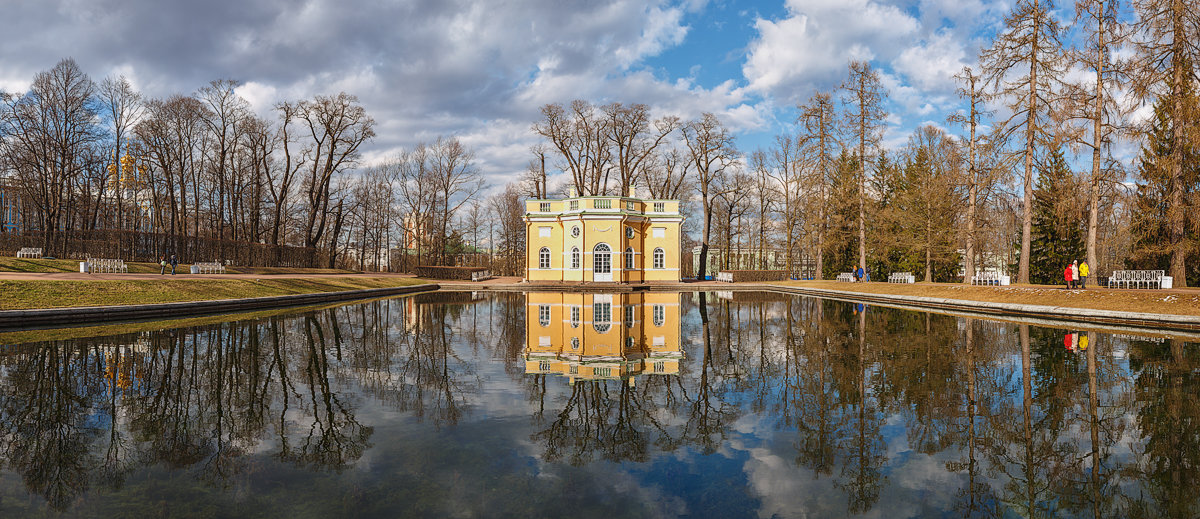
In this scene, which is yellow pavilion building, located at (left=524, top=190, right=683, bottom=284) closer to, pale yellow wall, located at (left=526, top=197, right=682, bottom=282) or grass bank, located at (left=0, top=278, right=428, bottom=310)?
pale yellow wall, located at (left=526, top=197, right=682, bottom=282)

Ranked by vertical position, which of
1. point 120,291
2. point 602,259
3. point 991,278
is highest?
point 602,259

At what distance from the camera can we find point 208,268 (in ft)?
92.7

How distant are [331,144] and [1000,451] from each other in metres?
44.3

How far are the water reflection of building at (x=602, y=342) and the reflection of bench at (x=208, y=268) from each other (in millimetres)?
19575

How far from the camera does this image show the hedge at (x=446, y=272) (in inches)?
1634

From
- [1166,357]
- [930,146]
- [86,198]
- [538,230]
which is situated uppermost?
[930,146]

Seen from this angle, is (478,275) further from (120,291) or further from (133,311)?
(133,311)

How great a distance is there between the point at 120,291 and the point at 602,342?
1556cm

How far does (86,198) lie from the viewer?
37219mm

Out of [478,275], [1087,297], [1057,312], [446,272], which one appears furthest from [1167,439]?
[446,272]

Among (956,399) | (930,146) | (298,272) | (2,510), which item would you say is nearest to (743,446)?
(956,399)

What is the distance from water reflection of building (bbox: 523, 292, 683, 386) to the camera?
863cm

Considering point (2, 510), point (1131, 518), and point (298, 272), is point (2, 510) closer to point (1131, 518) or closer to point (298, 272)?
point (1131, 518)

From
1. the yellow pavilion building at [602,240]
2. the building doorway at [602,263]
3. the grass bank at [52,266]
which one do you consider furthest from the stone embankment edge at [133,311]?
the building doorway at [602,263]
